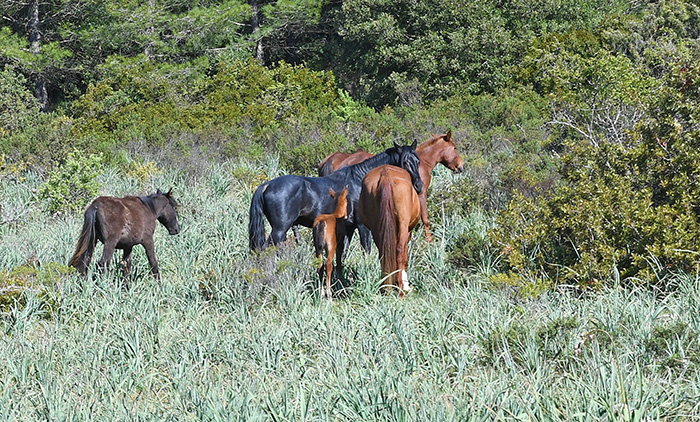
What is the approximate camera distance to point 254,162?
14.7 metres

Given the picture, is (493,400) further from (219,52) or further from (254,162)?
(219,52)

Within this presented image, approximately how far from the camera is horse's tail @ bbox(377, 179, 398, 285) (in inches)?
270

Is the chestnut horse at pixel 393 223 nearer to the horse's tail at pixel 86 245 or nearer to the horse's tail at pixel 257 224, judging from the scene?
the horse's tail at pixel 257 224

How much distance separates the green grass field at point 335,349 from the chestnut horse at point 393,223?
0.25m

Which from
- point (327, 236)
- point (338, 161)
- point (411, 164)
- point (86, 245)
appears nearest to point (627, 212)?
→ point (411, 164)

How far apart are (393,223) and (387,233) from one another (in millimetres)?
104

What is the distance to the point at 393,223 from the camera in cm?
694

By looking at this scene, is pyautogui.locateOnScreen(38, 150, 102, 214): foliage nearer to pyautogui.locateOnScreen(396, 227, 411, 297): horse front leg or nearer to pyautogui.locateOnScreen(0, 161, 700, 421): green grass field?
pyautogui.locateOnScreen(0, 161, 700, 421): green grass field

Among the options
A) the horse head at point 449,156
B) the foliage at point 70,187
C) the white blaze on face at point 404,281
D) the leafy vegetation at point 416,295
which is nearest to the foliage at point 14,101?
the leafy vegetation at point 416,295

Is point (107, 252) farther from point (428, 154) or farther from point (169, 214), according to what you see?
point (428, 154)

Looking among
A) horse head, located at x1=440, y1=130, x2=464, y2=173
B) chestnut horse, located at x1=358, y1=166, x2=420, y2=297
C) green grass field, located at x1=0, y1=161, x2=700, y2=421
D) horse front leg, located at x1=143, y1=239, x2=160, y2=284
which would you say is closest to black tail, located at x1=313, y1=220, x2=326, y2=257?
green grass field, located at x1=0, y1=161, x2=700, y2=421

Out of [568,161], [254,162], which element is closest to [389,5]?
[254,162]

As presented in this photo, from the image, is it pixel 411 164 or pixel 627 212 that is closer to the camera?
pixel 627 212

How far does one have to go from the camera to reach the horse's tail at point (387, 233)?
6.86 m
